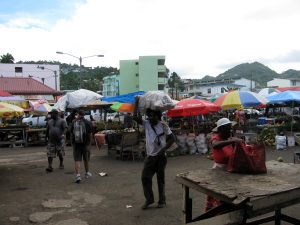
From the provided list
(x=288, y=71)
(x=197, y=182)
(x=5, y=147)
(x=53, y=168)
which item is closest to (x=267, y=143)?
(x=53, y=168)

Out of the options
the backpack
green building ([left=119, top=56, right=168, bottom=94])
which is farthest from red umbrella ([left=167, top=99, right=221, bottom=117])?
green building ([left=119, top=56, right=168, bottom=94])

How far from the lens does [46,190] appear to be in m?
8.89

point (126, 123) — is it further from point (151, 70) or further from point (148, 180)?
point (151, 70)

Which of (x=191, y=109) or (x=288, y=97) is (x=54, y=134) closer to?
(x=191, y=109)

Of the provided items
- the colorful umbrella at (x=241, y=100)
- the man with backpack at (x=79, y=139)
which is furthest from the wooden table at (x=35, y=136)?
the man with backpack at (x=79, y=139)

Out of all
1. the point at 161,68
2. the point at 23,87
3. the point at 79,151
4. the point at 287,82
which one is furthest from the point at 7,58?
the point at 79,151

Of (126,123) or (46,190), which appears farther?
(126,123)

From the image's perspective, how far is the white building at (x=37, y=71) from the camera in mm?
62812

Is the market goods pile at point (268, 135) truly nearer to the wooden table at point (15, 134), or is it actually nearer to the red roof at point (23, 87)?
the wooden table at point (15, 134)

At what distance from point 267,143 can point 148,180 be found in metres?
11.2

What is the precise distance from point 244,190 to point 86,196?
204 inches

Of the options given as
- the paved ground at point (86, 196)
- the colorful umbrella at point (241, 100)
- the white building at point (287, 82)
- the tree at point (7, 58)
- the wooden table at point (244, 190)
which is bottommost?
the paved ground at point (86, 196)

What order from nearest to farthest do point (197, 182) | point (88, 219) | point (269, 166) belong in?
point (197, 182) < point (269, 166) < point (88, 219)

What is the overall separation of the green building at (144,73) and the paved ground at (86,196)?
65.6m
